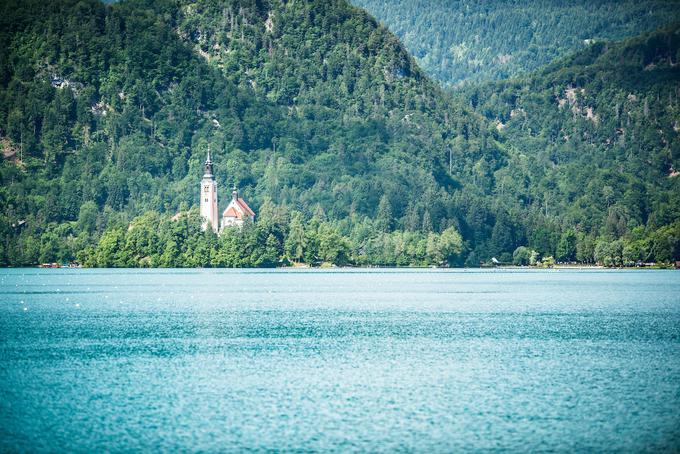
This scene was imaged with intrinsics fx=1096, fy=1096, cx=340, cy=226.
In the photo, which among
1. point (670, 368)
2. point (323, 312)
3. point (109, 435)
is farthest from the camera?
point (323, 312)

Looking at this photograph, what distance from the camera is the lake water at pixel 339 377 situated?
156 feet

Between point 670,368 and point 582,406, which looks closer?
point 582,406

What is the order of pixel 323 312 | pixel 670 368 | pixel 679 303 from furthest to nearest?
pixel 679 303
pixel 323 312
pixel 670 368

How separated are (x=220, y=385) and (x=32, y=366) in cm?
1394

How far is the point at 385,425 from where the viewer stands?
163 ft

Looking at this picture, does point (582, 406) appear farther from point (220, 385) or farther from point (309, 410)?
point (220, 385)

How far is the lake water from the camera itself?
47531 millimetres

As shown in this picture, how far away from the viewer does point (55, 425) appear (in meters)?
49.4

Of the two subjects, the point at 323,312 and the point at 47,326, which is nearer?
the point at 47,326

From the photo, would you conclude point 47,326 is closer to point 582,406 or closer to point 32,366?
point 32,366

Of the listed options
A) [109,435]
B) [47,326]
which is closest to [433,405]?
[109,435]

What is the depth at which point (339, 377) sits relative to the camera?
62844 millimetres

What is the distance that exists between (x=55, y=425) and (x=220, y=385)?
12.4 m

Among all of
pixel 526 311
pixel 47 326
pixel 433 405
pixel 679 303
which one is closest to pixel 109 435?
pixel 433 405
